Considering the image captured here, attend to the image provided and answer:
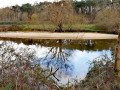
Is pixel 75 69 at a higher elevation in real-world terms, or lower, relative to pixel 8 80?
lower

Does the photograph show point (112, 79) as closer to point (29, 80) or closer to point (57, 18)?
point (29, 80)

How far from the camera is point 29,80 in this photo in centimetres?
350

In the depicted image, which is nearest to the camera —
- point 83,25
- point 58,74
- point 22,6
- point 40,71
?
point 40,71

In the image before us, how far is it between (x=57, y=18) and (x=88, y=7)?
84.9ft

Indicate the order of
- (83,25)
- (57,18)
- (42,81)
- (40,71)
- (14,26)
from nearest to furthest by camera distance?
(42,81) → (40,71) → (57,18) → (83,25) → (14,26)

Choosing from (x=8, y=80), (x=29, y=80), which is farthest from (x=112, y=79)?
(x=8, y=80)

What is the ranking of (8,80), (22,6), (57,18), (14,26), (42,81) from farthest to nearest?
(22,6) → (14,26) → (57,18) → (42,81) → (8,80)

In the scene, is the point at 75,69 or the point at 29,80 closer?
the point at 29,80

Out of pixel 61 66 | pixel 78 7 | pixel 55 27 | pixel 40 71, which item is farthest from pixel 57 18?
pixel 78 7

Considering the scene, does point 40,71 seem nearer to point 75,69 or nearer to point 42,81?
point 42,81

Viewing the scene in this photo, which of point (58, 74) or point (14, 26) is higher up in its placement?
point (14, 26)

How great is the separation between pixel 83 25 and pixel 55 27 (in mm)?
5050

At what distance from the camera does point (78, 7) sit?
153 ft

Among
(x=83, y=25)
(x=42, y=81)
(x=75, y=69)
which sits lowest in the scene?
(x=75, y=69)
